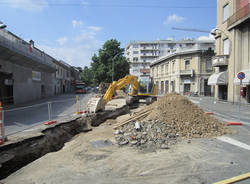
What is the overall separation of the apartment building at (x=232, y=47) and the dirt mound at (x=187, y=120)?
11.4 metres

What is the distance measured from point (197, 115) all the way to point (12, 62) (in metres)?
17.1

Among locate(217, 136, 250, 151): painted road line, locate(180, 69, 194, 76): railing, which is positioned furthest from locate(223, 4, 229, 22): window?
locate(217, 136, 250, 151): painted road line

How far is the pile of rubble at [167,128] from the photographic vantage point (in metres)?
5.97

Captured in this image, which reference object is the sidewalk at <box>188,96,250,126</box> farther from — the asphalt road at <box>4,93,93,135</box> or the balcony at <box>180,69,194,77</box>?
the balcony at <box>180,69,194,77</box>

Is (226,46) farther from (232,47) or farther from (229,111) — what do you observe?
(229,111)

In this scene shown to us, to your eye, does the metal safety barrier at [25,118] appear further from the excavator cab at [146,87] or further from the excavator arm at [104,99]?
the excavator cab at [146,87]

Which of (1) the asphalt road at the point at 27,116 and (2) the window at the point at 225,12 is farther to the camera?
(2) the window at the point at 225,12

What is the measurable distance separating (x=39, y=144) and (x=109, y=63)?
27.7 m

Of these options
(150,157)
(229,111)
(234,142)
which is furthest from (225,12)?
(150,157)

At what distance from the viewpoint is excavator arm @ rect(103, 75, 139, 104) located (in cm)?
1104

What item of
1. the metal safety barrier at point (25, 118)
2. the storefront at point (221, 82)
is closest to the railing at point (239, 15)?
the storefront at point (221, 82)

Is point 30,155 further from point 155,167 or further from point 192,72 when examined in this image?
point 192,72

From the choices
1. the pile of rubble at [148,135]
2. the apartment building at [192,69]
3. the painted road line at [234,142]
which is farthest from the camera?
the apartment building at [192,69]

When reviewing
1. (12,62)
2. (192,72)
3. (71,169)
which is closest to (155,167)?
(71,169)
